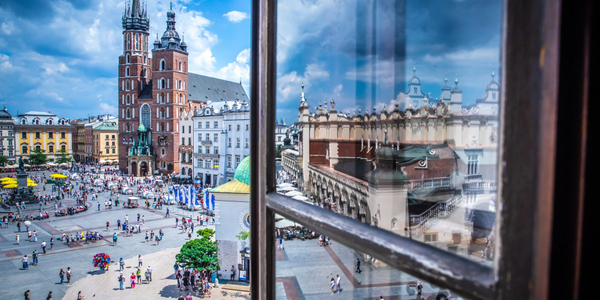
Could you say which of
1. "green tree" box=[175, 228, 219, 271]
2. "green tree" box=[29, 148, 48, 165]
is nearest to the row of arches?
"green tree" box=[175, 228, 219, 271]

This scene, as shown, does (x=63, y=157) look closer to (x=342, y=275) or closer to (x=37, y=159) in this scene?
(x=37, y=159)

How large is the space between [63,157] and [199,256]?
70.4ft

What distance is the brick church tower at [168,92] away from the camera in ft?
62.4

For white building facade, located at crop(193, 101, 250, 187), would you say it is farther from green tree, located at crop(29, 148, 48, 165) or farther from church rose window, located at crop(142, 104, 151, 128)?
green tree, located at crop(29, 148, 48, 165)

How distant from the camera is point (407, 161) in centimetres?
127

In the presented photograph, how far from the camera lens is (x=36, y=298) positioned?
5.35 m

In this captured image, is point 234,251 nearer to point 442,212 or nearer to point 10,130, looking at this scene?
point 442,212

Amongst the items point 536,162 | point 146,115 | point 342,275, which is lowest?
point 342,275

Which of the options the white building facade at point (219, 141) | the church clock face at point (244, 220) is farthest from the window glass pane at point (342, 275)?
the white building facade at point (219, 141)

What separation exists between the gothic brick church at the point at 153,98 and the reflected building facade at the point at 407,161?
17.9 metres

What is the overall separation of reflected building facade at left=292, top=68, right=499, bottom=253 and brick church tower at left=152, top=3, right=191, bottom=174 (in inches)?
734

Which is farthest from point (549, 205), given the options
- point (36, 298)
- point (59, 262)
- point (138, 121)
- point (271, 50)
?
point (138, 121)

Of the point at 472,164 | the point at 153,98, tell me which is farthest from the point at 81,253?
the point at 153,98

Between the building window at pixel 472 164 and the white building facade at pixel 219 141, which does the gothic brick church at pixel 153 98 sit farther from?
the building window at pixel 472 164
